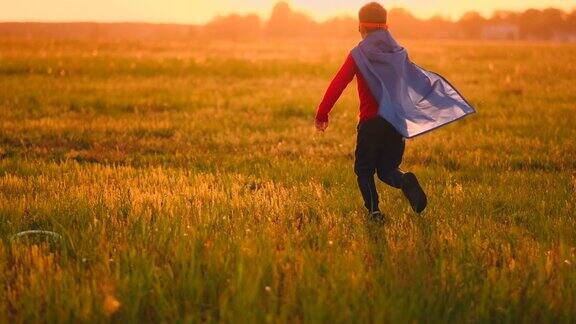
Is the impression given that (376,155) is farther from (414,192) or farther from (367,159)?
(414,192)

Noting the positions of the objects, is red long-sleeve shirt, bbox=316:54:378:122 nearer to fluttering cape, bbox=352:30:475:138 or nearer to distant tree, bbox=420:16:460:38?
fluttering cape, bbox=352:30:475:138

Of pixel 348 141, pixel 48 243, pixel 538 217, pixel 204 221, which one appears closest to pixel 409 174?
pixel 538 217

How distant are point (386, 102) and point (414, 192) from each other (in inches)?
28.9

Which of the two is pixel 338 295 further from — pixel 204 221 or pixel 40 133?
pixel 40 133

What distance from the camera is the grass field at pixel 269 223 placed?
3033 millimetres

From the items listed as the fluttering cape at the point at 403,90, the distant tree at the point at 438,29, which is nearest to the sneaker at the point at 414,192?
the fluttering cape at the point at 403,90

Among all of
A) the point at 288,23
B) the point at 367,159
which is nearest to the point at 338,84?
the point at 367,159

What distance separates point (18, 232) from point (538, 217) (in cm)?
399

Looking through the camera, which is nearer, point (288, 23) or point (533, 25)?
point (533, 25)

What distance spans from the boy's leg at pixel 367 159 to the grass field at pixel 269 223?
174 mm

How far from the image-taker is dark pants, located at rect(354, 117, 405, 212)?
15.6 ft

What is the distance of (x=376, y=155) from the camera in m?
4.84

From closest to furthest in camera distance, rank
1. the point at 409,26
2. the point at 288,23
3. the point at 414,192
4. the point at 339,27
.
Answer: the point at 414,192, the point at 409,26, the point at 339,27, the point at 288,23

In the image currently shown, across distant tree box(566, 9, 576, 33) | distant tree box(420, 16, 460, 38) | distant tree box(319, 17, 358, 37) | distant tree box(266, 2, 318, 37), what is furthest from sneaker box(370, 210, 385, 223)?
distant tree box(566, 9, 576, 33)
